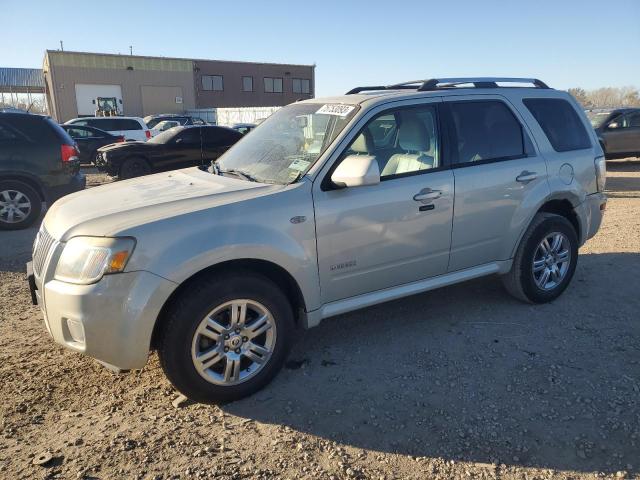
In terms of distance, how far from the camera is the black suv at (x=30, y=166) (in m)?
7.63

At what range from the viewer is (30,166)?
25.2ft

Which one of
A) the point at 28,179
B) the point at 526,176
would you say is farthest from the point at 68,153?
the point at 526,176

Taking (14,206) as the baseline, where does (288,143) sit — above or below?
above

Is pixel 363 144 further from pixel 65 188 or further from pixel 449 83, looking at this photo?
pixel 65 188

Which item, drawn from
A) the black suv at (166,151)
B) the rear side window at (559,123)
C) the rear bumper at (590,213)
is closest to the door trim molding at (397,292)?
the rear bumper at (590,213)

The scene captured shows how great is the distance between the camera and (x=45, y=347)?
3.89 meters

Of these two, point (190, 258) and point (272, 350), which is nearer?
point (190, 258)

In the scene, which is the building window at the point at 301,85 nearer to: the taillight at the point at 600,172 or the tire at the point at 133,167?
the tire at the point at 133,167

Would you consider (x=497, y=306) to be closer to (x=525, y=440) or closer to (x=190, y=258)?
(x=525, y=440)

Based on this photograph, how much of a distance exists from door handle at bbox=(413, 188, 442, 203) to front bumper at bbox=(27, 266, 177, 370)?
1830mm

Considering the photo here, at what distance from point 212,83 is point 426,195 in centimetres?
5270

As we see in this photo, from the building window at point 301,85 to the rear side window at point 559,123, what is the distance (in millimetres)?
55794

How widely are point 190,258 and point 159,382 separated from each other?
1069mm

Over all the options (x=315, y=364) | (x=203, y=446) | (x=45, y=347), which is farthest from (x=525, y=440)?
(x=45, y=347)
